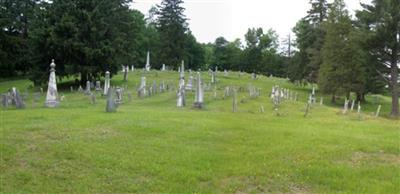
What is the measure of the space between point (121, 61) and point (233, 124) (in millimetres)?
28613

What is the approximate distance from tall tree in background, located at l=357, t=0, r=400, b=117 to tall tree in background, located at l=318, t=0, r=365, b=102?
5.31m

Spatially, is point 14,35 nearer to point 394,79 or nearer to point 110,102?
point 394,79

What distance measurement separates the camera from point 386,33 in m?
37.0

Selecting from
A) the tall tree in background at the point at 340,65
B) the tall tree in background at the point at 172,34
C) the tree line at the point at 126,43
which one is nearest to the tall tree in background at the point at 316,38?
the tree line at the point at 126,43

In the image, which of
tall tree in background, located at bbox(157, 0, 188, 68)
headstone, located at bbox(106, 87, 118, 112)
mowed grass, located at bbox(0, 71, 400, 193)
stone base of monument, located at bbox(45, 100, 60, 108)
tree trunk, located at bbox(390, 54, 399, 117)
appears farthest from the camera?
tall tree in background, located at bbox(157, 0, 188, 68)

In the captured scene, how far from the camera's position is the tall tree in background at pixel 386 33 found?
3703cm

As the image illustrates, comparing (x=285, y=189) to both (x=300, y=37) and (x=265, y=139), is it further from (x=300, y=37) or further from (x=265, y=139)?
(x=300, y=37)

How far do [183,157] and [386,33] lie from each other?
2908 cm

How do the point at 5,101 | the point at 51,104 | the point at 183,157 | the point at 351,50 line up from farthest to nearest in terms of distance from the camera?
the point at 351,50 → the point at 5,101 → the point at 51,104 → the point at 183,157

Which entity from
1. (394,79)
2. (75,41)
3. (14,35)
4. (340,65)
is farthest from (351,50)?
(14,35)

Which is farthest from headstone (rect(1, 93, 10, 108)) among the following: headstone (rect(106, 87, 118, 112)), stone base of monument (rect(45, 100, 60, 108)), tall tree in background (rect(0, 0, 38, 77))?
tall tree in background (rect(0, 0, 38, 77))

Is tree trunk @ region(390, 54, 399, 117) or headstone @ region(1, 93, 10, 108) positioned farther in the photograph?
tree trunk @ region(390, 54, 399, 117)

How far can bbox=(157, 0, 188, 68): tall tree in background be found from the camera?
71.8 meters

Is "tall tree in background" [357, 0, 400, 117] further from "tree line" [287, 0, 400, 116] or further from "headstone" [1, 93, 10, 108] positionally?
"headstone" [1, 93, 10, 108]
